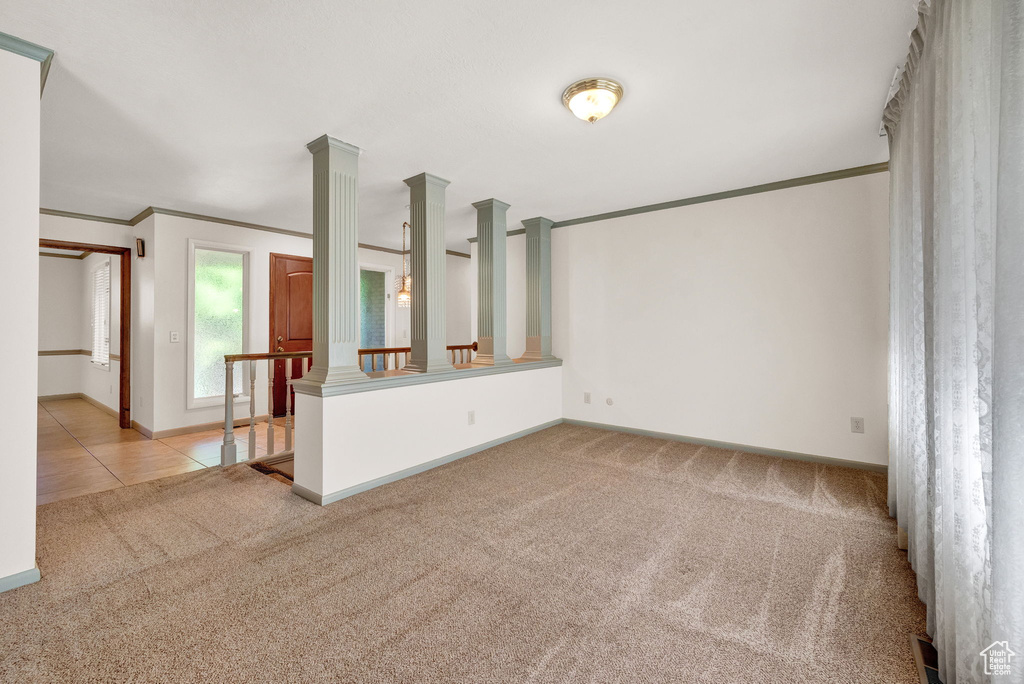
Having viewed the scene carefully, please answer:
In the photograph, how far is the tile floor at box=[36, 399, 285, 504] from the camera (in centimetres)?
326

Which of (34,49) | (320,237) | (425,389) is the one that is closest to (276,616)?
(425,389)

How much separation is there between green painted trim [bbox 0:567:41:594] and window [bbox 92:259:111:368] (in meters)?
5.29

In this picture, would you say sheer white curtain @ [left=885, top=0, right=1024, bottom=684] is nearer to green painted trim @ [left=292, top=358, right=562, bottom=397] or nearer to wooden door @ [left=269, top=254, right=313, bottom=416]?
green painted trim @ [left=292, top=358, right=562, bottom=397]

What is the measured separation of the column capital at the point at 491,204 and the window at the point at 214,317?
300 centimetres

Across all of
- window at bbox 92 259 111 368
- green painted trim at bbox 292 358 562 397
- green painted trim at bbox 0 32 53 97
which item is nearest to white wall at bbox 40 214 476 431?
window at bbox 92 259 111 368

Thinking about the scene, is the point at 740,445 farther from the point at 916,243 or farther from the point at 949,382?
the point at 949,382

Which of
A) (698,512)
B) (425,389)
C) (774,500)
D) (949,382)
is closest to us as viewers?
(949,382)

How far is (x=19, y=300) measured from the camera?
188 cm

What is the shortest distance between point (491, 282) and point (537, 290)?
2.83ft

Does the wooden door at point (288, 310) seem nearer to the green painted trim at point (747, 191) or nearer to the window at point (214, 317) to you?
the window at point (214, 317)

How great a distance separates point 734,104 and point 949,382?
1.93 m

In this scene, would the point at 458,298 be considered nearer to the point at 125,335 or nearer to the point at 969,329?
the point at 125,335

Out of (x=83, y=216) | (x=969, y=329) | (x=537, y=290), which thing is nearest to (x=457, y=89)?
(x=969, y=329)

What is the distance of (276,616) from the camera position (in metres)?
1.71
